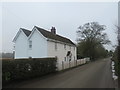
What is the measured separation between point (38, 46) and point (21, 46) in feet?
12.7

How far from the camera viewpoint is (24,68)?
13953 mm

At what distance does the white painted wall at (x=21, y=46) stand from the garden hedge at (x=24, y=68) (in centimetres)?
959

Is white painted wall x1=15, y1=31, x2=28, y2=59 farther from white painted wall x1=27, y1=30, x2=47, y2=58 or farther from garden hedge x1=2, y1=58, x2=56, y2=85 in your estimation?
garden hedge x1=2, y1=58, x2=56, y2=85

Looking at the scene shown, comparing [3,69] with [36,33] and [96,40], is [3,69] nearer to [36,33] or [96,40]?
[36,33]

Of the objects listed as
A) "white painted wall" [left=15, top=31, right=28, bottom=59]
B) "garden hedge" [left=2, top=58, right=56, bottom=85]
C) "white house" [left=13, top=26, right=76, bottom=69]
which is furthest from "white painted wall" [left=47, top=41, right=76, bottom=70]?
"garden hedge" [left=2, top=58, right=56, bottom=85]

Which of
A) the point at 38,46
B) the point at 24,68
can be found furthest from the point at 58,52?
the point at 24,68

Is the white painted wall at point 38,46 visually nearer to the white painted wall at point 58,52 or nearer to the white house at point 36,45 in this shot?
the white house at point 36,45

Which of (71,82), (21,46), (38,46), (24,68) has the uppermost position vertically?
(21,46)

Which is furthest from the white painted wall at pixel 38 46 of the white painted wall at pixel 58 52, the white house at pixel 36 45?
the white painted wall at pixel 58 52

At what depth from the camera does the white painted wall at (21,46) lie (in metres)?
28.2

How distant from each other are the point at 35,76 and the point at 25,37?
13.7 m

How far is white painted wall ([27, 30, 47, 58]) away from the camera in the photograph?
25.6m

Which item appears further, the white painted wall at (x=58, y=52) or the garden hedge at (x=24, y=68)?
the white painted wall at (x=58, y=52)

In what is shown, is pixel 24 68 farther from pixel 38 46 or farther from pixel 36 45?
pixel 36 45
